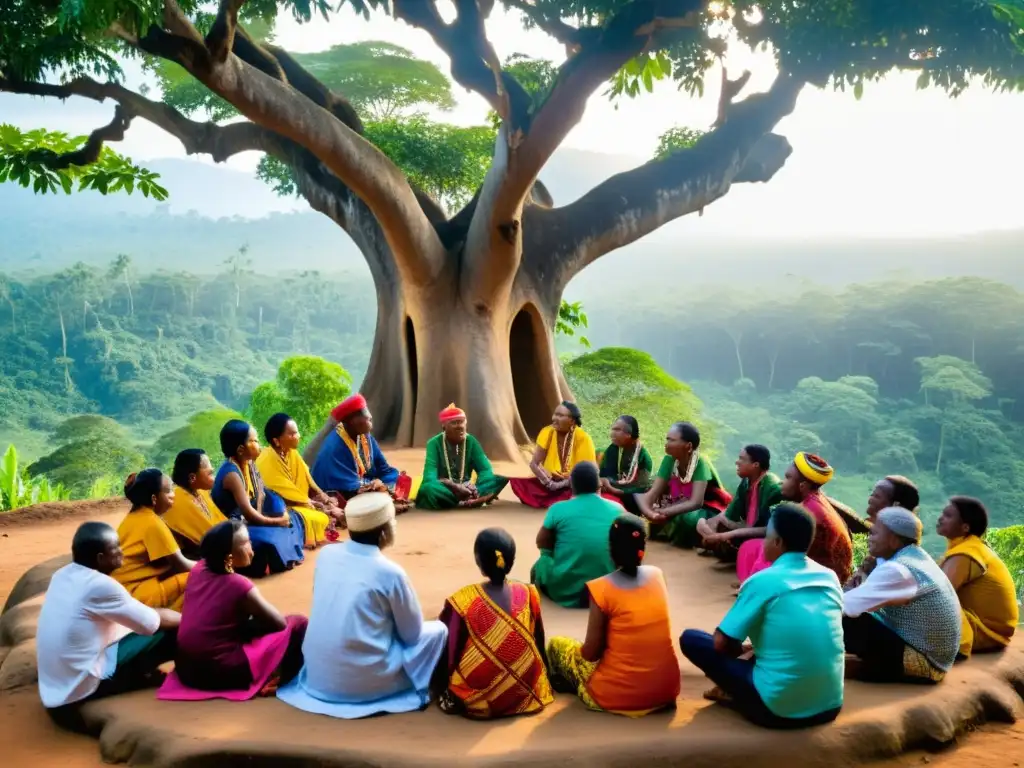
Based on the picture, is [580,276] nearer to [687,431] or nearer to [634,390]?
[634,390]

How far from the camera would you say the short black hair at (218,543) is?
4.16 metres

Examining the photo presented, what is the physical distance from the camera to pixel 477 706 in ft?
13.6

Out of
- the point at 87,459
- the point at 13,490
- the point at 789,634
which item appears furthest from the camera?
the point at 87,459

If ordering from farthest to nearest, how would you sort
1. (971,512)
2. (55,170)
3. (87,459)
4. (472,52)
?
(87,459) < (55,170) < (472,52) < (971,512)

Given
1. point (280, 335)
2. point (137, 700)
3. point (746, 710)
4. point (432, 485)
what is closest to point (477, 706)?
point (746, 710)

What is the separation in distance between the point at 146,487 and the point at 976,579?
14.2 feet

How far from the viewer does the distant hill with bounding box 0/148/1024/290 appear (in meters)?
67.8

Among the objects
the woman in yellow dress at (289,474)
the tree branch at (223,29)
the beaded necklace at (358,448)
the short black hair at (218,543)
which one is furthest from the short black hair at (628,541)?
the tree branch at (223,29)

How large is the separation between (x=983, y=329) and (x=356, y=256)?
8752cm

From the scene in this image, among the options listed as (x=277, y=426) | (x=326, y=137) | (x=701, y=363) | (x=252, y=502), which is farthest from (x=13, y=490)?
(x=701, y=363)

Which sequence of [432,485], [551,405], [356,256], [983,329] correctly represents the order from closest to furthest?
[432,485], [551,405], [983,329], [356,256]

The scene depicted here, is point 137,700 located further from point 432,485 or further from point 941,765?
point 432,485

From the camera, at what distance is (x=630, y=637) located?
412 centimetres

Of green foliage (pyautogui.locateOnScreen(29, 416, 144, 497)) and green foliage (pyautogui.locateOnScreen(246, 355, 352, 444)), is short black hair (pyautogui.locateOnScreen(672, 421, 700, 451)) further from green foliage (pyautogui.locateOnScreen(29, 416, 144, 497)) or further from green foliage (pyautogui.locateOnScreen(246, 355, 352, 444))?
green foliage (pyautogui.locateOnScreen(29, 416, 144, 497))
